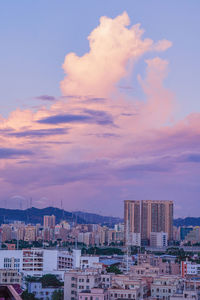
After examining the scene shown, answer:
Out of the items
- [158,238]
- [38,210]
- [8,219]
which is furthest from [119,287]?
[38,210]

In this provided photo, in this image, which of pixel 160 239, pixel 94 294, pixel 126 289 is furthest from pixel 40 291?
pixel 160 239

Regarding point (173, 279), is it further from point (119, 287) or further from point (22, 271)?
point (22, 271)

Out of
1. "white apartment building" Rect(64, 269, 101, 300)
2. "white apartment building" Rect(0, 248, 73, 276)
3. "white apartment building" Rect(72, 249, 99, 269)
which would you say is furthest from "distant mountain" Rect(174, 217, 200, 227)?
"white apartment building" Rect(64, 269, 101, 300)

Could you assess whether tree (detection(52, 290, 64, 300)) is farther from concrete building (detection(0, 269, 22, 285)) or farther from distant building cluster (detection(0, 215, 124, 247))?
distant building cluster (detection(0, 215, 124, 247))

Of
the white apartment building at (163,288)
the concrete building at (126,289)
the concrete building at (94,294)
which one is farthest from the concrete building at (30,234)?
the concrete building at (94,294)

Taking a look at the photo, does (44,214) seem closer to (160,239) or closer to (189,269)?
(160,239)

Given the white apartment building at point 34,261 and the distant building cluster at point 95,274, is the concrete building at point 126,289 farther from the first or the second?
the white apartment building at point 34,261
